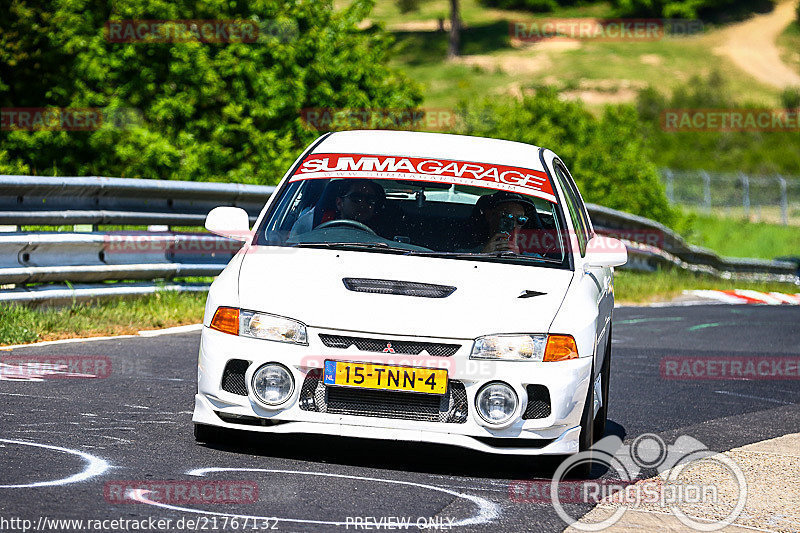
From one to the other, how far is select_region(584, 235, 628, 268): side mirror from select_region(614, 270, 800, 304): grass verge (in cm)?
1082

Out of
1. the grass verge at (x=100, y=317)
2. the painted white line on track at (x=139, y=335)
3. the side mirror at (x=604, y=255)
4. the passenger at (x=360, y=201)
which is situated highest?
the passenger at (x=360, y=201)

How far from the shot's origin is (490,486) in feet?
19.1

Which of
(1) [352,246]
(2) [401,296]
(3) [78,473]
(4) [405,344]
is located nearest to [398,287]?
(2) [401,296]

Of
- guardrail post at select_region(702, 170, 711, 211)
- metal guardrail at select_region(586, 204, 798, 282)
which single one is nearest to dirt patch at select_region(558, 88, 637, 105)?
guardrail post at select_region(702, 170, 711, 211)

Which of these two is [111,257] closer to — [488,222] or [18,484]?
[488,222]

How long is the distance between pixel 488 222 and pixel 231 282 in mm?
1552

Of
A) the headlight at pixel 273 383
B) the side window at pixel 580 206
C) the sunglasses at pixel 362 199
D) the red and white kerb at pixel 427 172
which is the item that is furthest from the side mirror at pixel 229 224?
the side window at pixel 580 206

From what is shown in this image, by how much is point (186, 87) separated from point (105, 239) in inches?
548

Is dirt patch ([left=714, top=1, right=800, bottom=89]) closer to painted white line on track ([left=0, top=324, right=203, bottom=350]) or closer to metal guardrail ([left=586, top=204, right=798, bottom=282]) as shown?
metal guardrail ([left=586, top=204, right=798, bottom=282])

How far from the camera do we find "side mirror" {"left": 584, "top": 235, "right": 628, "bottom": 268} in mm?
6863

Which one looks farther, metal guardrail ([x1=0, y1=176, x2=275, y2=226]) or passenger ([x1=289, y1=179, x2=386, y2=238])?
metal guardrail ([x1=0, y1=176, x2=275, y2=226])

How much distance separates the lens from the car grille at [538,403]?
5.88 meters

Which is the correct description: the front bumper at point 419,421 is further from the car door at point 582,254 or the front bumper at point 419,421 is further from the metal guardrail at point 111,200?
the metal guardrail at point 111,200

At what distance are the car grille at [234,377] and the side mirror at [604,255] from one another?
6.55ft
